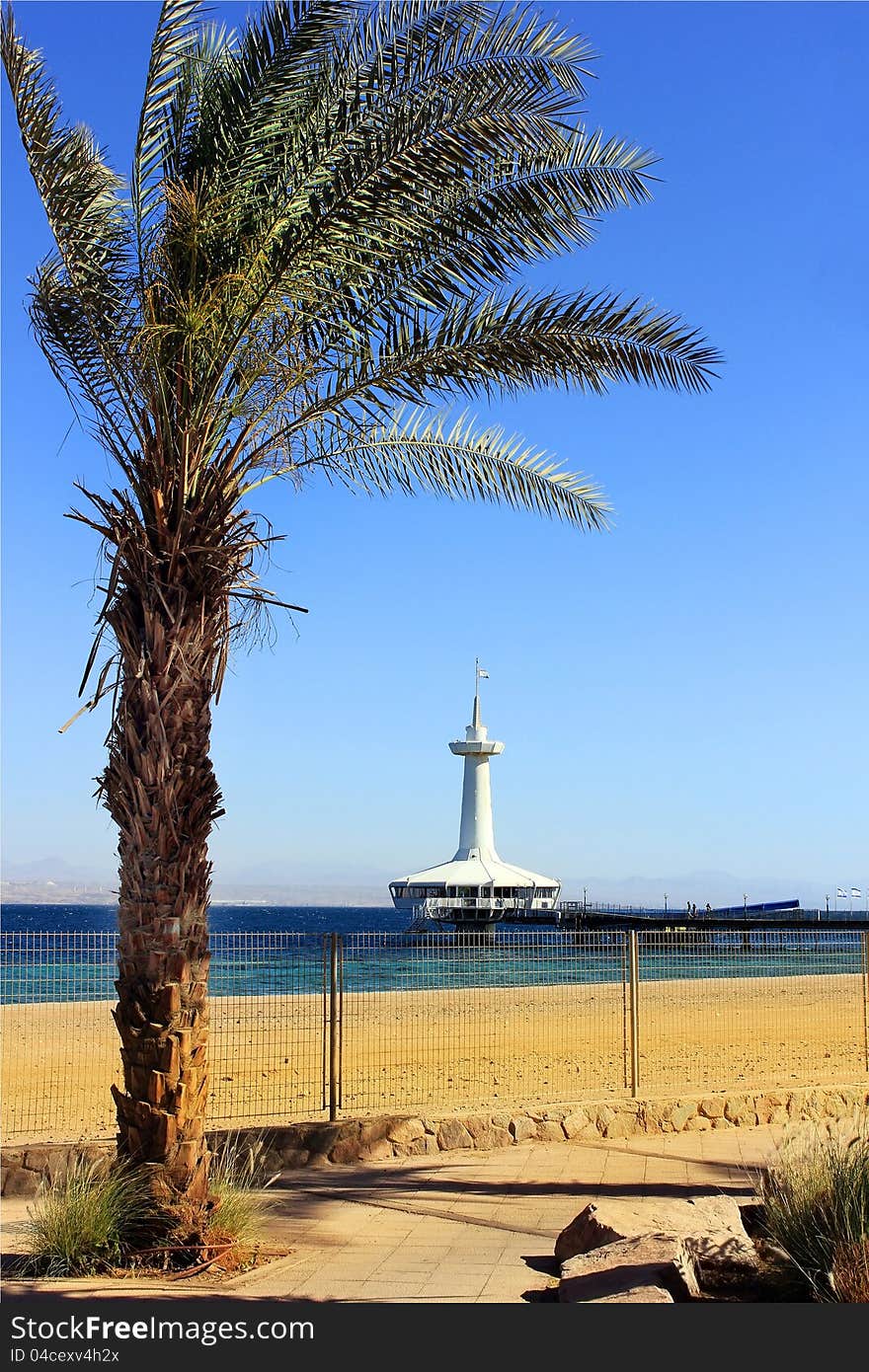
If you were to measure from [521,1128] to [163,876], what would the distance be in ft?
16.3

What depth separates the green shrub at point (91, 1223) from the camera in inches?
265

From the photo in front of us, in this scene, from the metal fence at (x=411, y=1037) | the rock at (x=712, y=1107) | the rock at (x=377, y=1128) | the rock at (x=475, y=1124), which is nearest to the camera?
the rock at (x=377, y=1128)

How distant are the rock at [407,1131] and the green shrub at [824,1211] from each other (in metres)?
3.90

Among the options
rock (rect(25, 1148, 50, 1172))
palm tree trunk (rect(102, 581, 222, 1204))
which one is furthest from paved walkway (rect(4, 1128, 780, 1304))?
palm tree trunk (rect(102, 581, 222, 1204))

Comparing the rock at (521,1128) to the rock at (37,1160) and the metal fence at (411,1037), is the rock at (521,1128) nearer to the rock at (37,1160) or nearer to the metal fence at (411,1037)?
the metal fence at (411,1037)

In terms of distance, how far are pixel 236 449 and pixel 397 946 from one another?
19.0 feet

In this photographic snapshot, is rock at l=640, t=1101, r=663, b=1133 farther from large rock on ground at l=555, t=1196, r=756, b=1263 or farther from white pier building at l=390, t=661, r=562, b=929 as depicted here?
white pier building at l=390, t=661, r=562, b=929

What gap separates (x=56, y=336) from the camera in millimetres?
8289

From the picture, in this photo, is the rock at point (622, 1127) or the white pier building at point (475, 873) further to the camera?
the white pier building at point (475, 873)

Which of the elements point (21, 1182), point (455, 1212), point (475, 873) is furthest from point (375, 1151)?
point (475, 873)

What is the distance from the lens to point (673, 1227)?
257 inches

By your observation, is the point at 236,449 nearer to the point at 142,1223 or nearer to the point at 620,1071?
the point at 142,1223

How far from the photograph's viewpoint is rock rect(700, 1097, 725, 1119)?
11523 mm

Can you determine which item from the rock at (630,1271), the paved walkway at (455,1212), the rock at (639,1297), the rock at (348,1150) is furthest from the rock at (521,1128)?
the rock at (639,1297)
